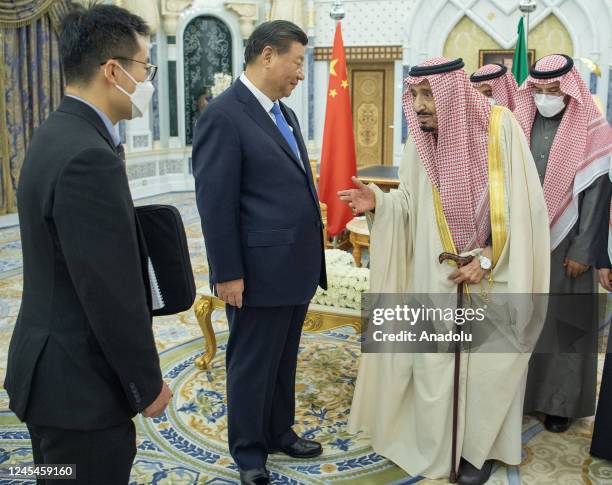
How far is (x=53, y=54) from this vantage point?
764 cm

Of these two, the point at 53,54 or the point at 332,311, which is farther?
the point at 53,54

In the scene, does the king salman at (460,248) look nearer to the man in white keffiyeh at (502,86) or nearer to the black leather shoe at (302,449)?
the black leather shoe at (302,449)

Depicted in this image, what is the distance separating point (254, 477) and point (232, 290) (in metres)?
0.69

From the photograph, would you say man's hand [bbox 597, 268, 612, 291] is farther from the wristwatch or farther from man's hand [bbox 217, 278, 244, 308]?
man's hand [bbox 217, 278, 244, 308]

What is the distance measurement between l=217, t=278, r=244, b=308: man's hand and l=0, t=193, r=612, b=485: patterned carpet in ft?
2.41

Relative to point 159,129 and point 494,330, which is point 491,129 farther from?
point 159,129

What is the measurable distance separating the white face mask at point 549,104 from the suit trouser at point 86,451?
216cm

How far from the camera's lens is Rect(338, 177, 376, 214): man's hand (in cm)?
242

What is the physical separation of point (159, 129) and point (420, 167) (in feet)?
26.1

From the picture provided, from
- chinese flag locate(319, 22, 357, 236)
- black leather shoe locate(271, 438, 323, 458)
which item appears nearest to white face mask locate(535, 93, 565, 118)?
black leather shoe locate(271, 438, 323, 458)

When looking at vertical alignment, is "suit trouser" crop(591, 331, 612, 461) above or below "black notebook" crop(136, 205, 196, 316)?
below

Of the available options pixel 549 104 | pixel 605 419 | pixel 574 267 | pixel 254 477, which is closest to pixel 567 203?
pixel 574 267

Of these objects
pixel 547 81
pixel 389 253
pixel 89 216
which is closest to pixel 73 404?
pixel 89 216

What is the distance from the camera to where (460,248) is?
7.95ft
